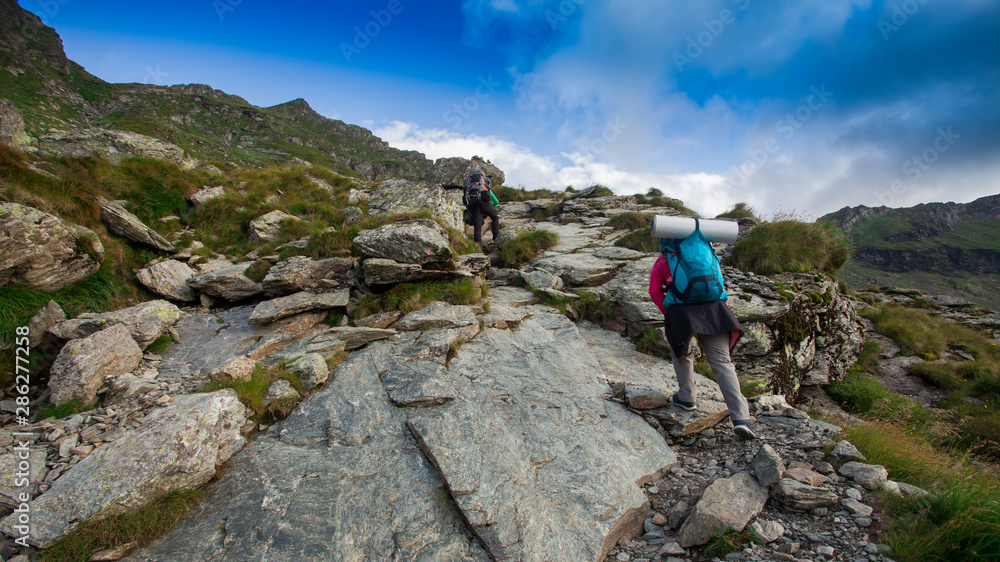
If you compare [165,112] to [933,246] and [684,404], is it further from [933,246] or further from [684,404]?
[933,246]

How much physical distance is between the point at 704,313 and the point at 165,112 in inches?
5886

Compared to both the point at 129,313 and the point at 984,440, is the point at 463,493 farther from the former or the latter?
the point at 984,440

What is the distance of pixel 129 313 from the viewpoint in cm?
650

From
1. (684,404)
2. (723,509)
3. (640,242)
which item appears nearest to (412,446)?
(723,509)

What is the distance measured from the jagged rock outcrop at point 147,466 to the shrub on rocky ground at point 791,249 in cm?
1447

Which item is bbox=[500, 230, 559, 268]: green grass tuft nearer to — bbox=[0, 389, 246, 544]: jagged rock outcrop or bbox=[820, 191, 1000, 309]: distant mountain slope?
bbox=[0, 389, 246, 544]: jagged rock outcrop

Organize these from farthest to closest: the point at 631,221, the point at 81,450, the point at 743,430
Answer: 1. the point at 631,221
2. the point at 743,430
3. the point at 81,450

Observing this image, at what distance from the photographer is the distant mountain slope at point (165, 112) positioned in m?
77.9

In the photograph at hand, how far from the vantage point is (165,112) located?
99.9m

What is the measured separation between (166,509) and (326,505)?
1.71 m

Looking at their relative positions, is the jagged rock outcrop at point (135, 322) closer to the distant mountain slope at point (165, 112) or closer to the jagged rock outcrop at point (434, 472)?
the jagged rock outcrop at point (434, 472)

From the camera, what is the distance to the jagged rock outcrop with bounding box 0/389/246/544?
348cm

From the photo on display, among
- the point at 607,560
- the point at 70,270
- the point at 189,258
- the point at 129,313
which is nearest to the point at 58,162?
the point at 189,258
